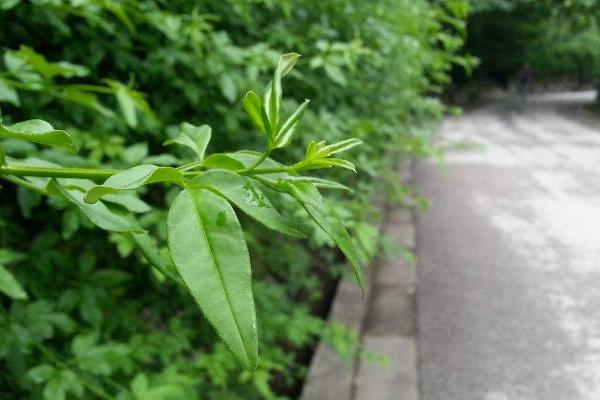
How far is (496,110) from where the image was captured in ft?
61.3

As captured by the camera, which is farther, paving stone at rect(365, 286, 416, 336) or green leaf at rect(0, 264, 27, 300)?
paving stone at rect(365, 286, 416, 336)

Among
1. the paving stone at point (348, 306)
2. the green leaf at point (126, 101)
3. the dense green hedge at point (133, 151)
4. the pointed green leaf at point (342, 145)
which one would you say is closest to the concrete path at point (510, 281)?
the paving stone at point (348, 306)

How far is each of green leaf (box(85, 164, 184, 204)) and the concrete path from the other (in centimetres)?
265

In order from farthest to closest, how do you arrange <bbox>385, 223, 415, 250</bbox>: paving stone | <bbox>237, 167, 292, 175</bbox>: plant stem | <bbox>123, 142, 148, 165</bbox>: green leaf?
<bbox>385, 223, 415, 250</bbox>: paving stone, <bbox>123, 142, 148, 165</bbox>: green leaf, <bbox>237, 167, 292, 175</bbox>: plant stem

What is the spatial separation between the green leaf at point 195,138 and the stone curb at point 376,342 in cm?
201

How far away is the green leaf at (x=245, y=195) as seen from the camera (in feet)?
1.85

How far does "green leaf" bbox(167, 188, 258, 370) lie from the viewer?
0.49 metres

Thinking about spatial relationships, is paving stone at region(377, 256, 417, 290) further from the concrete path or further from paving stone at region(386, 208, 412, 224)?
paving stone at region(386, 208, 412, 224)

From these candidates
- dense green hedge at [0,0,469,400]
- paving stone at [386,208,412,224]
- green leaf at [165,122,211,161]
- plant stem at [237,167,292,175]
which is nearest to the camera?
plant stem at [237,167,292,175]

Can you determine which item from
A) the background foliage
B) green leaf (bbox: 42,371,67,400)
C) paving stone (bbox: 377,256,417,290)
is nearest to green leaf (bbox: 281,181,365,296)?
green leaf (bbox: 42,371,67,400)

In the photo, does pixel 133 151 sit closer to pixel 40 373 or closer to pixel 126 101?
pixel 126 101

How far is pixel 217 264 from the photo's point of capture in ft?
1.71

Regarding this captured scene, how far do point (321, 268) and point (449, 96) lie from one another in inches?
743

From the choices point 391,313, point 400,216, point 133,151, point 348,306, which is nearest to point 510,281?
point 391,313
